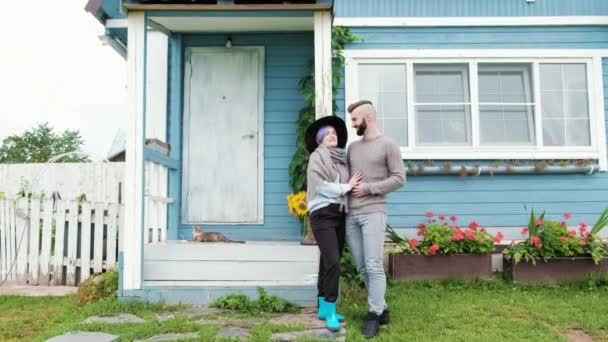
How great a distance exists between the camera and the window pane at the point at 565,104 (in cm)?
605

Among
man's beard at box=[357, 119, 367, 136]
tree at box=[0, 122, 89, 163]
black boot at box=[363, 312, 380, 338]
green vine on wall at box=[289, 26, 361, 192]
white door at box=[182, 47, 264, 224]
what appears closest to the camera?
black boot at box=[363, 312, 380, 338]

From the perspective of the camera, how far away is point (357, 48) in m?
6.11

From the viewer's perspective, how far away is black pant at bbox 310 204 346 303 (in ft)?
11.6

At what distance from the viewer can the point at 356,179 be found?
11.7 feet

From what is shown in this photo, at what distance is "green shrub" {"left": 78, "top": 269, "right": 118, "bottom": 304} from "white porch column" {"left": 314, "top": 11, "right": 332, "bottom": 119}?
2.35 meters

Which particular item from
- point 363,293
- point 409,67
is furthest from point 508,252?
point 409,67

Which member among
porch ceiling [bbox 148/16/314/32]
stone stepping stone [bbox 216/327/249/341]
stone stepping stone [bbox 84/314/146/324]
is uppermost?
porch ceiling [bbox 148/16/314/32]

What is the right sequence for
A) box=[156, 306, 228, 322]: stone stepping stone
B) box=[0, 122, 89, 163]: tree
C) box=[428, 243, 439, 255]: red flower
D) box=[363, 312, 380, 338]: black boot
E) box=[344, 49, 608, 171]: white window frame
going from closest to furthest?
box=[363, 312, 380, 338]: black boot, box=[156, 306, 228, 322]: stone stepping stone, box=[428, 243, 439, 255]: red flower, box=[344, 49, 608, 171]: white window frame, box=[0, 122, 89, 163]: tree

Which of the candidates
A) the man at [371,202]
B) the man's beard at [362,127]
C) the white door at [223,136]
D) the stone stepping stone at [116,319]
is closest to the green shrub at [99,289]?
the stone stepping stone at [116,319]

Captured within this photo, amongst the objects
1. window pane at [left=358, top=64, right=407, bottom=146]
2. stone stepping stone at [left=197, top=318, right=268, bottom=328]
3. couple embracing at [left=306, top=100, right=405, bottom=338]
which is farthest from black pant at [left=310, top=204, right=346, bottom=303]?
window pane at [left=358, top=64, right=407, bottom=146]

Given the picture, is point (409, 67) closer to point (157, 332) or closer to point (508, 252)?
point (508, 252)

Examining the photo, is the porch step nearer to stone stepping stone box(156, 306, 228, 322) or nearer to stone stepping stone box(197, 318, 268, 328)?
stone stepping stone box(156, 306, 228, 322)

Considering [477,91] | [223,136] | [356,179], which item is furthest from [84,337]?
[477,91]

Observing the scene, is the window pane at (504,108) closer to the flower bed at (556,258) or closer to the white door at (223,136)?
the flower bed at (556,258)
